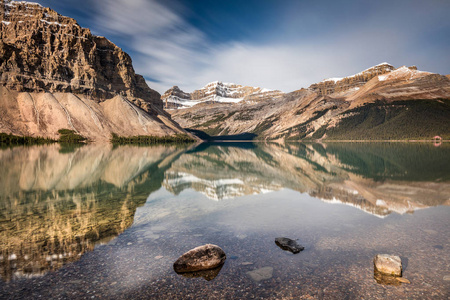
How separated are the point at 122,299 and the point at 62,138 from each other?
448ft

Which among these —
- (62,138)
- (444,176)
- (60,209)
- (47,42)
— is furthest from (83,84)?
(444,176)

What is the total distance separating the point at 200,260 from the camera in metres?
10.1

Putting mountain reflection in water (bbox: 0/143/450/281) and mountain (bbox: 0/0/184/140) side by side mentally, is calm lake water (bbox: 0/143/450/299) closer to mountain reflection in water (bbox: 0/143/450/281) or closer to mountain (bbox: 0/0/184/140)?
mountain reflection in water (bbox: 0/143/450/281)

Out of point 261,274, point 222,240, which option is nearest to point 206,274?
point 261,274

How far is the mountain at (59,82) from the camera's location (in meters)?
130

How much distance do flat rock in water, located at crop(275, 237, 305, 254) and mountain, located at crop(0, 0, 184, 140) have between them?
137829mm

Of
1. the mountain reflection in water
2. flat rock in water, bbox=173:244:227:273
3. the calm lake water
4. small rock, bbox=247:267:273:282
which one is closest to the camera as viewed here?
A: the calm lake water

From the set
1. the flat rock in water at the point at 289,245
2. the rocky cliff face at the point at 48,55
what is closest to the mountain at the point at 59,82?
the rocky cliff face at the point at 48,55

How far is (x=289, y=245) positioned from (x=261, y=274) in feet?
8.75

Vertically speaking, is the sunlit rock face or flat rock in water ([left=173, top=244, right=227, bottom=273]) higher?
flat rock in water ([left=173, top=244, right=227, bottom=273])

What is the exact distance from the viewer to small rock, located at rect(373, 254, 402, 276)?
30.9 feet

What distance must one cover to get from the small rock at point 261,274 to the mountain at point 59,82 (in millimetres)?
138714

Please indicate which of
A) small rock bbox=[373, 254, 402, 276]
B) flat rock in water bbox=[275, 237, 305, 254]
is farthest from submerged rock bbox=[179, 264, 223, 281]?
small rock bbox=[373, 254, 402, 276]

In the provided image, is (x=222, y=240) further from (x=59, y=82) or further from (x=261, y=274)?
(x=59, y=82)
